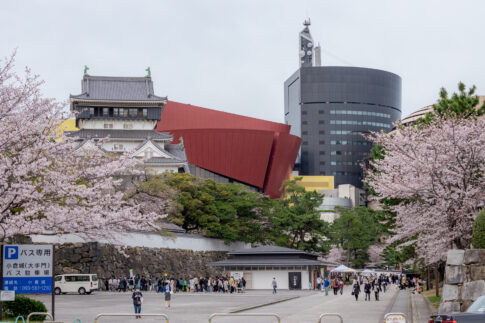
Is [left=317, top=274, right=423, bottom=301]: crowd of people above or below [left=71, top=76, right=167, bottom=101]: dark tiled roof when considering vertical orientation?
below

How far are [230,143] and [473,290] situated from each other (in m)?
84.9

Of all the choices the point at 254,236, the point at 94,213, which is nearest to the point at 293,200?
the point at 254,236

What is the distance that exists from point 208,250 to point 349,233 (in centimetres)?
3074

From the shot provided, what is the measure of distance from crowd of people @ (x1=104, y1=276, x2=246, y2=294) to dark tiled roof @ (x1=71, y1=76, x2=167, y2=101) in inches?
1211

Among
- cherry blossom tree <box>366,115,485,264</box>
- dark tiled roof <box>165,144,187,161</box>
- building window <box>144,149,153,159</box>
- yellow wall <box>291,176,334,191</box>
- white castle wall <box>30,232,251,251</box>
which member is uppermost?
yellow wall <box>291,176,334,191</box>

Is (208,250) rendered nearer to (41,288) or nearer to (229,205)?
(229,205)

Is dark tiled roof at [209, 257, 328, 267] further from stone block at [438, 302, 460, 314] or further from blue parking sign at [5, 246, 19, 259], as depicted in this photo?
blue parking sign at [5, 246, 19, 259]

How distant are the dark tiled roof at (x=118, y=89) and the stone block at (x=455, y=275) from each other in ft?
217

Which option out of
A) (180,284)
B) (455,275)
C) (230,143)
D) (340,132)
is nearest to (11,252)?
(455,275)

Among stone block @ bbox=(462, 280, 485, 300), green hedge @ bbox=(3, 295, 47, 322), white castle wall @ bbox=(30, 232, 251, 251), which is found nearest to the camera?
stone block @ bbox=(462, 280, 485, 300)

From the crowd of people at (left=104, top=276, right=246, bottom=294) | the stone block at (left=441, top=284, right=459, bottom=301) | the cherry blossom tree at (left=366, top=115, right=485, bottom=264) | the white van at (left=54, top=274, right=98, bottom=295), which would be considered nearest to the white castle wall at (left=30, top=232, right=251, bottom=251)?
the white van at (left=54, top=274, right=98, bottom=295)

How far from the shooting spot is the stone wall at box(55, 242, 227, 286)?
1916 inches

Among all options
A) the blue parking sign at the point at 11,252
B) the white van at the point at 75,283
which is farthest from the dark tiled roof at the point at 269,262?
Answer: the blue parking sign at the point at 11,252

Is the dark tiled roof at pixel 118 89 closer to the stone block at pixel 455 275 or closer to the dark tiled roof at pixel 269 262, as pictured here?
the dark tiled roof at pixel 269 262
